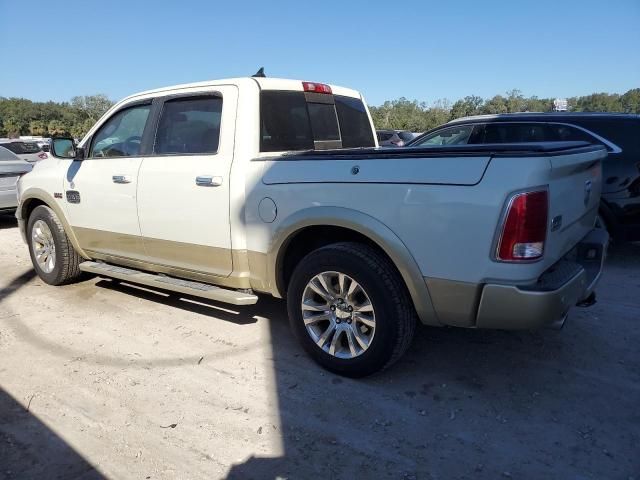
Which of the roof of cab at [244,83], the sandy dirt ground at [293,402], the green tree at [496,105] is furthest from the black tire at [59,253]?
the green tree at [496,105]

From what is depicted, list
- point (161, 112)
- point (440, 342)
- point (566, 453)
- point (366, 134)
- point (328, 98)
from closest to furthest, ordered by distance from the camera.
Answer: point (566, 453), point (440, 342), point (161, 112), point (328, 98), point (366, 134)

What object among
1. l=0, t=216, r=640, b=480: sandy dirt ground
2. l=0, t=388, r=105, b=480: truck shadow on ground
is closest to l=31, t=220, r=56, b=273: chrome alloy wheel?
l=0, t=216, r=640, b=480: sandy dirt ground

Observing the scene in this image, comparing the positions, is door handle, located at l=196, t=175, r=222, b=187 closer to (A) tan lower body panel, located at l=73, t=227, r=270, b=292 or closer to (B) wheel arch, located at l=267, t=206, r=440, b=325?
(A) tan lower body panel, located at l=73, t=227, r=270, b=292

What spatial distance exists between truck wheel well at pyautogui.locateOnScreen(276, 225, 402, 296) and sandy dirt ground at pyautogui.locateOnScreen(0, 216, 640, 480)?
60 centimetres

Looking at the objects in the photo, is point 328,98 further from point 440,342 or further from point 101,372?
point 101,372

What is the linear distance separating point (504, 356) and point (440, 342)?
47cm

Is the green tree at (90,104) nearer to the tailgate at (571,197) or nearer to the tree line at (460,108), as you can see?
the tree line at (460,108)

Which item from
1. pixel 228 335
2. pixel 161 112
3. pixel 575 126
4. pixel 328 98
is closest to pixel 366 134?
pixel 328 98

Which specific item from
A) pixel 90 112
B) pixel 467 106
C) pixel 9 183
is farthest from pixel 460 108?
pixel 9 183

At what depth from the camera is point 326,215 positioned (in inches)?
120

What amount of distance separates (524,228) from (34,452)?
276 cm

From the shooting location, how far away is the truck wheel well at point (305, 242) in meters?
3.24

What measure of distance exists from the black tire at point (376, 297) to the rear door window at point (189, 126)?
125cm

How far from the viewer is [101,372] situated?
3391 millimetres
